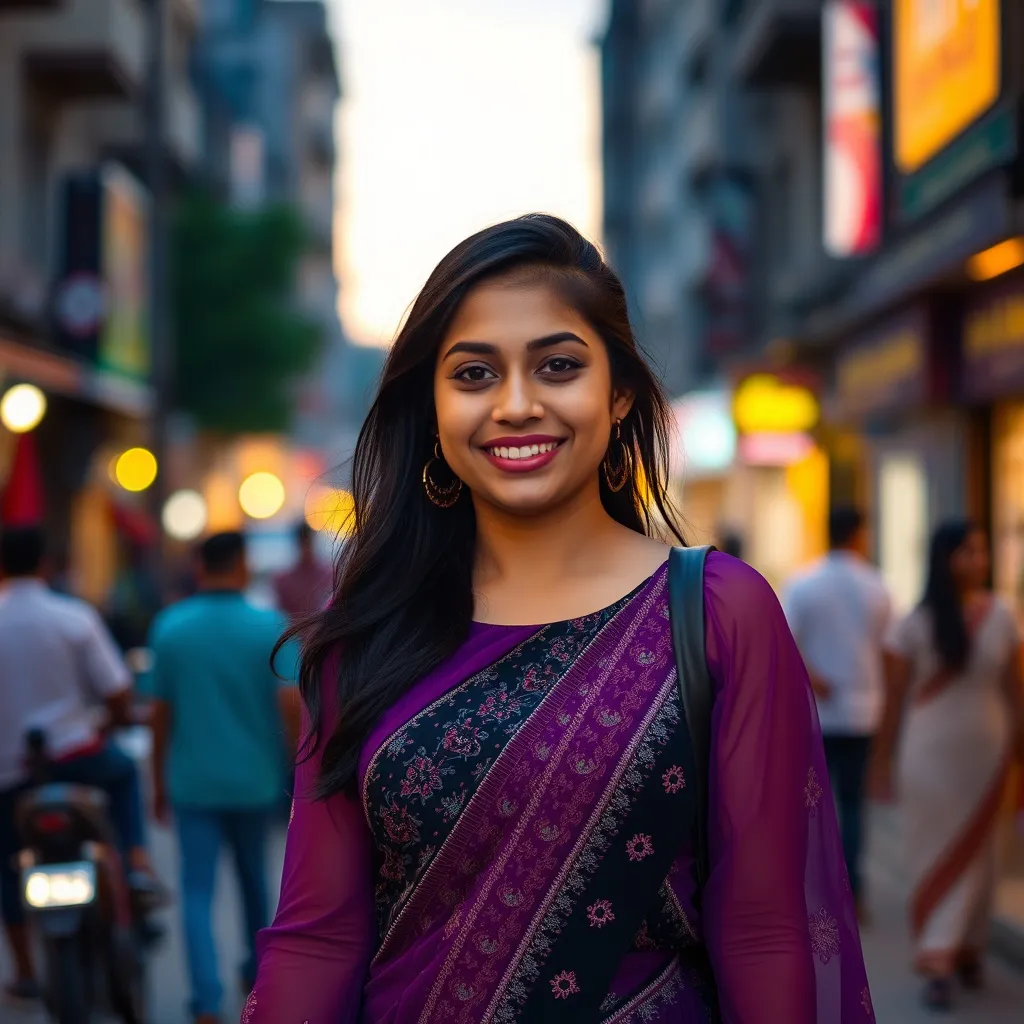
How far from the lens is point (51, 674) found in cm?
731

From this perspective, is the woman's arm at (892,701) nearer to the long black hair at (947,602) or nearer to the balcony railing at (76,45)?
the long black hair at (947,602)

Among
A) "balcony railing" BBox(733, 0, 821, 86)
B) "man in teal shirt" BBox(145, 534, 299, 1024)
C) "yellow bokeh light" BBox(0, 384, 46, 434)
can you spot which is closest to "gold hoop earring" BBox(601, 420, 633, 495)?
"man in teal shirt" BBox(145, 534, 299, 1024)

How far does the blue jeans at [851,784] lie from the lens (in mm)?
9062

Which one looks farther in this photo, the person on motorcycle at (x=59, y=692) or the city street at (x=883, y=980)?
the person on motorcycle at (x=59, y=692)

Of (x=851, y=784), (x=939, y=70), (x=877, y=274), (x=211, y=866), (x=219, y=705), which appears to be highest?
(x=939, y=70)

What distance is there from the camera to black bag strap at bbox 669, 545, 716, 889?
2221 mm

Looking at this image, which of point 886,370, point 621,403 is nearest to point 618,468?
point 621,403

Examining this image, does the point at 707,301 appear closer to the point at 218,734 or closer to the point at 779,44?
the point at 779,44

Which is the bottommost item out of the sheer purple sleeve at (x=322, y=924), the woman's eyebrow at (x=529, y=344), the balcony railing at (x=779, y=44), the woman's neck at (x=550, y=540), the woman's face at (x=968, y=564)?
the sheer purple sleeve at (x=322, y=924)

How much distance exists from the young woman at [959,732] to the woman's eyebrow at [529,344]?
5.52 m

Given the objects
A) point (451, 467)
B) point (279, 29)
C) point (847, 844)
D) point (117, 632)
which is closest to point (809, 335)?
point (117, 632)

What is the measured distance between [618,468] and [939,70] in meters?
11.4

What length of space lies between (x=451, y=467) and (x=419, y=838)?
1.85 feet

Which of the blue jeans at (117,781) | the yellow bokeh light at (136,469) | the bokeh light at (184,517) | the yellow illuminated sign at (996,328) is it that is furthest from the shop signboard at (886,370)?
the bokeh light at (184,517)
